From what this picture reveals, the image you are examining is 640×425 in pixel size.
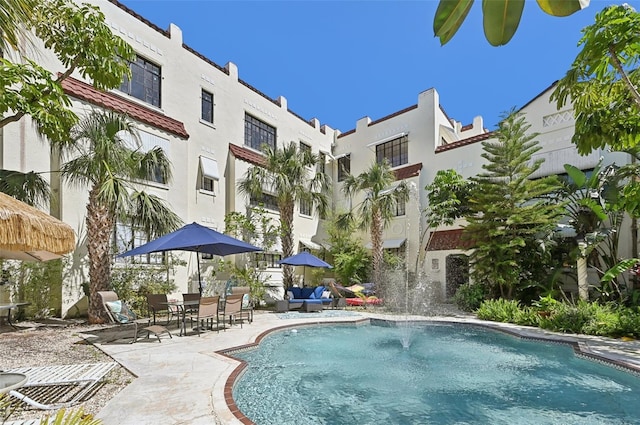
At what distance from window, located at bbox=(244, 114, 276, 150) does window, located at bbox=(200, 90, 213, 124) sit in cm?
291

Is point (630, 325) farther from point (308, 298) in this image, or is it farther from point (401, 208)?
point (401, 208)

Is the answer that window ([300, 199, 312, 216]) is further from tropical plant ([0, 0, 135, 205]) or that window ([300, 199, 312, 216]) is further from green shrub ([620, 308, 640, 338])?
tropical plant ([0, 0, 135, 205])

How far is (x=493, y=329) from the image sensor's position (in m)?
13.7

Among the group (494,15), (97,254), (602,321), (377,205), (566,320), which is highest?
(377,205)

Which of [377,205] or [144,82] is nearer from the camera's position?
[144,82]

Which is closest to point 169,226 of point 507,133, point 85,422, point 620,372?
point 85,422

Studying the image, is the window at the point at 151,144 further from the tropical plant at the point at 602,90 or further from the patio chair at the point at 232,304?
the tropical plant at the point at 602,90

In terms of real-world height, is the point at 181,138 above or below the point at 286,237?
above

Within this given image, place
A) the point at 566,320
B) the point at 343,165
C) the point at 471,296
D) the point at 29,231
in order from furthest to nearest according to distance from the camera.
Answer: the point at 343,165, the point at 471,296, the point at 566,320, the point at 29,231

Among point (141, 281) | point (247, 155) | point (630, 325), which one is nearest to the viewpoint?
point (630, 325)

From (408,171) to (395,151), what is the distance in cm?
264

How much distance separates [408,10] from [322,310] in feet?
57.9

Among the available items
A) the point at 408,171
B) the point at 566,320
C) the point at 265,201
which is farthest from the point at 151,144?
the point at 566,320

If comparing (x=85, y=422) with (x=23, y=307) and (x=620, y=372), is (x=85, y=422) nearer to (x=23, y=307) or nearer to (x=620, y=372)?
(x=620, y=372)
